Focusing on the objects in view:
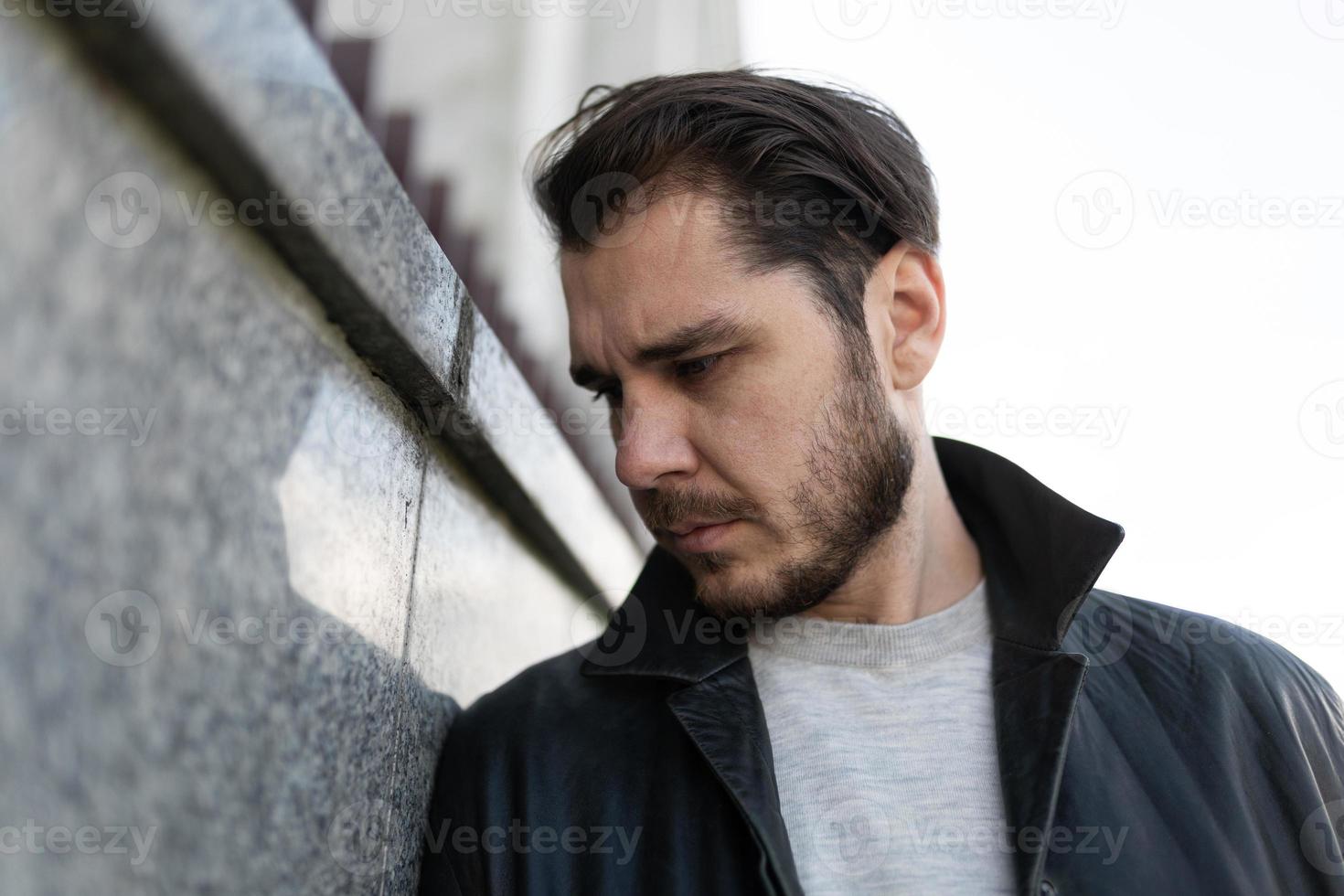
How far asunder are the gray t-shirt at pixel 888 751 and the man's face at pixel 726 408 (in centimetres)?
15

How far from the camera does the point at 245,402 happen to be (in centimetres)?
115

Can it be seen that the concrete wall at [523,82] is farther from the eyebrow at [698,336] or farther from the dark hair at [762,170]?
the eyebrow at [698,336]

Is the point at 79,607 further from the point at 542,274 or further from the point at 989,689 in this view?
the point at 542,274

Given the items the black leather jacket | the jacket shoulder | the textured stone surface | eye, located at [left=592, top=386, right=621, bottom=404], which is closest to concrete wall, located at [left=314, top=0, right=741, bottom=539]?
eye, located at [left=592, top=386, right=621, bottom=404]

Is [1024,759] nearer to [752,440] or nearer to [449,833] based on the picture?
[752,440]

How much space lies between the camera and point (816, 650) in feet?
6.98

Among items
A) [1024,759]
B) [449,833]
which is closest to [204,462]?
[449,833]

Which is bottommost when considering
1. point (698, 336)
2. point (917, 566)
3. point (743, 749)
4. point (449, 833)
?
point (449, 833)

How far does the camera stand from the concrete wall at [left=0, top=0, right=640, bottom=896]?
832 mm

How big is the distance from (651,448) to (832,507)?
1.32 ft

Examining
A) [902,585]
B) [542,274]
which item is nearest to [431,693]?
[902,585]

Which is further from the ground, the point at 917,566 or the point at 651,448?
the point at 651,448

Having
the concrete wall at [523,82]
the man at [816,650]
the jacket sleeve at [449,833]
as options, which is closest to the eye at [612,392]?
the man at [816,650]

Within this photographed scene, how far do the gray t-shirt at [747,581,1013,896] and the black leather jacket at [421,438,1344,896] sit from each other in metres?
0.06
